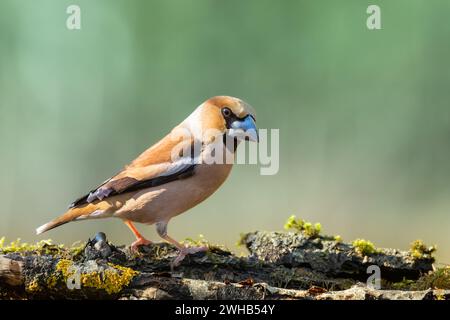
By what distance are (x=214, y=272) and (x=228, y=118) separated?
1.26 m

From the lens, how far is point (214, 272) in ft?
13.2

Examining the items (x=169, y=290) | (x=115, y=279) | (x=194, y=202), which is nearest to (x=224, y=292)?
(x=169, y=290)

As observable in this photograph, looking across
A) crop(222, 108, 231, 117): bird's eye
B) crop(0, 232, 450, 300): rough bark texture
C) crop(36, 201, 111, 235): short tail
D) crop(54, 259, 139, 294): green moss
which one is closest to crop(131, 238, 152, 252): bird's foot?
crop(0, 232, 450, 300): rough bark texture

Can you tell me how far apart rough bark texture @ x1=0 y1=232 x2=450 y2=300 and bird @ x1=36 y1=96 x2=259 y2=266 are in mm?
365

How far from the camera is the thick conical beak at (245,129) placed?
175 inches

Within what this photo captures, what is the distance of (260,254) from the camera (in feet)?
14.4

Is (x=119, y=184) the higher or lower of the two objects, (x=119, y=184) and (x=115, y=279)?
the higher

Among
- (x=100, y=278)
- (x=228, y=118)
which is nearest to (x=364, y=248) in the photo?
(x=228, y=118)

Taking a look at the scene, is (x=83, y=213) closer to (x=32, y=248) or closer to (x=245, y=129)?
(x=32, y=248)

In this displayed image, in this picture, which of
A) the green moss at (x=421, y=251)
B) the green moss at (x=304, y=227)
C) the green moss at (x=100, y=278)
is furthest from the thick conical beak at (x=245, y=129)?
the green moss at (x=100, y=278)

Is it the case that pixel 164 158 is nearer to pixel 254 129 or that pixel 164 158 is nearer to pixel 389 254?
pixel 254 129

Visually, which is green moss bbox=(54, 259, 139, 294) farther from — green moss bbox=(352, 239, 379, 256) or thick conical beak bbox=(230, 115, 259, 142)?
green moss bbox=(352, 239, 379, 256)

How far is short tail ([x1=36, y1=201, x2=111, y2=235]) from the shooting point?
4.59 meters
